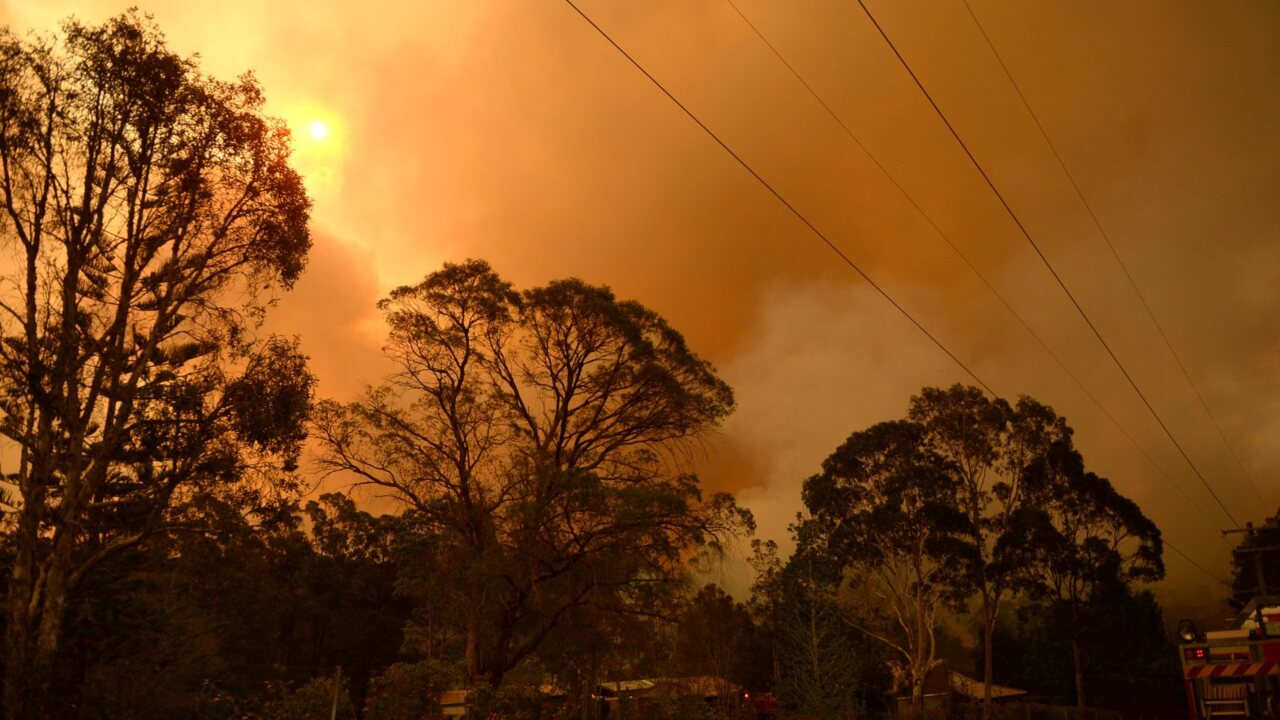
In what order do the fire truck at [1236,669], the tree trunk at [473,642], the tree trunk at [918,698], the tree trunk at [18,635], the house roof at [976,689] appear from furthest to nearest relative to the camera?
the house roof at [976,689] < the tree trunk at [918,698] < the tree trunk at [473,642] < the fire truck at [1236,669] < the tree trunk at [18,635]

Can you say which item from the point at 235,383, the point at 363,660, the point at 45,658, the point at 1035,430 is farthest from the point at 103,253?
the point at 363,660

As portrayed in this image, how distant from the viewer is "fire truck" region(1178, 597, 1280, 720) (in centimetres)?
1073

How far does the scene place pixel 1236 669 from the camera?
10891 mm

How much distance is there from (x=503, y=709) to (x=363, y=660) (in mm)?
35542

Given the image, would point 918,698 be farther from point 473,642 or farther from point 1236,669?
point 1236,669

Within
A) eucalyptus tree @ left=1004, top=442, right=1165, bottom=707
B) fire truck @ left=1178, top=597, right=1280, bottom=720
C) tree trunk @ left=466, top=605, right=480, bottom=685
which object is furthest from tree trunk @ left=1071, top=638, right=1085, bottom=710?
fire truck @ left=1178, top=597, right=1280, bottom=720

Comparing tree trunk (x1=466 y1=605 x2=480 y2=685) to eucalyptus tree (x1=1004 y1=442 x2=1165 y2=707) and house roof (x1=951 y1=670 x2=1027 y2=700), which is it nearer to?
eucalyptus tree (x1=1004 y1=442 x2=1165 y2=707)

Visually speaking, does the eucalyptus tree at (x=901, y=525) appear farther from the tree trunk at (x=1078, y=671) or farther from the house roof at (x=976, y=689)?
the house roof at (x=976, y=689)

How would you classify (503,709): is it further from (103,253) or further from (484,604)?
(103,253)

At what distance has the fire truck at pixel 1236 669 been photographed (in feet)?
35.2

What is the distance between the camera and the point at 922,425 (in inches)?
1443

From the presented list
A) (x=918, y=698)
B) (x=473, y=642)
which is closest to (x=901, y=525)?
(x=918, y=698)

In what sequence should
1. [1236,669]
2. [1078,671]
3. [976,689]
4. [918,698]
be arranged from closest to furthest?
[1236,669] → [918,698] → [1078,671] → [976,689]

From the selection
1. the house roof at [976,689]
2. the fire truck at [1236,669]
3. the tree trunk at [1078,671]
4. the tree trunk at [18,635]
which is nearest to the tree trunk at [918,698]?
the tree trunk at [1078,671]
